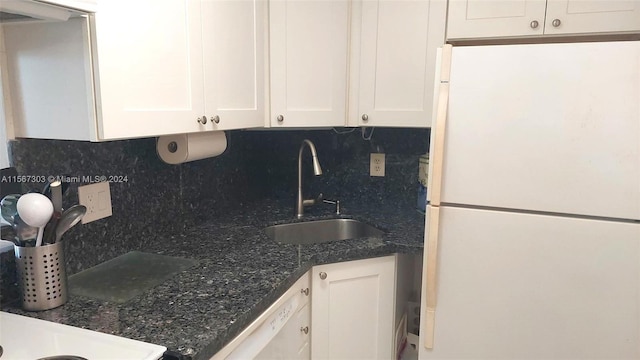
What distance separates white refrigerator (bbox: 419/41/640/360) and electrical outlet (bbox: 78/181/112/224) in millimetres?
1052

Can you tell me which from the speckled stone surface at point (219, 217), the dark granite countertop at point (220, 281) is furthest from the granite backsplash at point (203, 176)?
the dark granite countertop at point (220, 281)

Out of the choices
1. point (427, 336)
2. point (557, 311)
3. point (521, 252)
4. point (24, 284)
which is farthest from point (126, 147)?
point (557, 311)

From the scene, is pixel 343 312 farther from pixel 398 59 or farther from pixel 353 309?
pixel 398 59

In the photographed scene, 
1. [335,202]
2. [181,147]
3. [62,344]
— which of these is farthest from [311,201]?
[62,344]

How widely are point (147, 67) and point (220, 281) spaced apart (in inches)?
25.0

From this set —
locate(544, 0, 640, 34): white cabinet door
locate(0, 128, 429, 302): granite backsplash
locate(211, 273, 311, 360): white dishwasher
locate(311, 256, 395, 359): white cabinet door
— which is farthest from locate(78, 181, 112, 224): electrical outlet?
locate(544, 0, 640, 34): white cabinet door

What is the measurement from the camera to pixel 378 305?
5.71 ft

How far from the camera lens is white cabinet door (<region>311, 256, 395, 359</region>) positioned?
5.34 feet

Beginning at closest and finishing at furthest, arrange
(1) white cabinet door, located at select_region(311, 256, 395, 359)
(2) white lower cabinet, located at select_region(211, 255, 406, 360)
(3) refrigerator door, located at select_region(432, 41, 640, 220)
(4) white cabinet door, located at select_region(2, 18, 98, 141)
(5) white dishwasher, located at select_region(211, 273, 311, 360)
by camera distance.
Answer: (4) white cabinet door, located at select_region(2, 18, 98, 141) < (5) white dishwasher, located at select_region(211, 273, 311, 360) < (3) refrigerator door, located at select_region(432, 41, 640, 220) < (2) white lower cabinet, located at select_region(211, 255, 406, 360) < (1) white cabinet door, located at select_region(311, 256, 395, 359)

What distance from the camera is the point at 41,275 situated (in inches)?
42.4

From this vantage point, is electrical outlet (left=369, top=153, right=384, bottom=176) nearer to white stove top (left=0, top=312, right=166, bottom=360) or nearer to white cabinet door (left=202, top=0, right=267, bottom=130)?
white cabinet door (left=202, top=0, right=267, bottom=130)

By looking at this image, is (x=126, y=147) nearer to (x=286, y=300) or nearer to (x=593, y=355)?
(x=286, y=300)

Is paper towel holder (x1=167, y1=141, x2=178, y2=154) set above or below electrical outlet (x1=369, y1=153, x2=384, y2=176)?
above

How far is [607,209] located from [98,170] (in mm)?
1567
